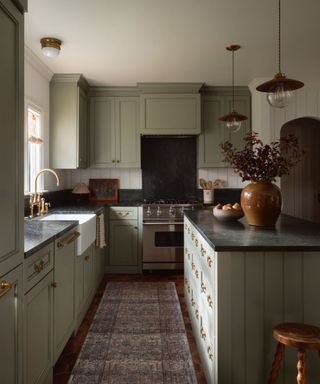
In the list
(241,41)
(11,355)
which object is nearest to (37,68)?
(241,41)

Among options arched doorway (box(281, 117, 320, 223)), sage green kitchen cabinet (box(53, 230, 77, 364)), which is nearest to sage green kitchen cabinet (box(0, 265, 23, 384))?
sage green kitchen cabinet (box(53, 230, 77, 364))

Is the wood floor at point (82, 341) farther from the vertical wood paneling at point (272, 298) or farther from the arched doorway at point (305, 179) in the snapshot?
the arched doorway at point (305, 179)

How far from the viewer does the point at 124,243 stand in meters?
4.44

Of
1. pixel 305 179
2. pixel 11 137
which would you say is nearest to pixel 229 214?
pixel 11 137

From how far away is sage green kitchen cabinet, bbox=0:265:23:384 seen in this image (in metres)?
1.35

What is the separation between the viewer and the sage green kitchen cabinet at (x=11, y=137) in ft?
4.49

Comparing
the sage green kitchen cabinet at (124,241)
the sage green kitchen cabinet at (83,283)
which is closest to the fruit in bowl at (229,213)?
the sage green kitchen cabinet at (83,283)

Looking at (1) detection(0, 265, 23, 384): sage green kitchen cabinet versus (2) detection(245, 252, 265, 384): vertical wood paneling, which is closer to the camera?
(1) detection(0, 265, 23, 384): sage green kitchen cabinet

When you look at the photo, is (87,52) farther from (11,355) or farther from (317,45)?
(11,355)

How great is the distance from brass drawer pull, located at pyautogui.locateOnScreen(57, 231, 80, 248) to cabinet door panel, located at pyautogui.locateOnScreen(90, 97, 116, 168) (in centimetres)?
213

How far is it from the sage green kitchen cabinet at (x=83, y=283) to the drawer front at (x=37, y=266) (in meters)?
0.73

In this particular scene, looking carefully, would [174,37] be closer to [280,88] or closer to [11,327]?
[280,88]

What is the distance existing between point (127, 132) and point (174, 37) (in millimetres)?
1814

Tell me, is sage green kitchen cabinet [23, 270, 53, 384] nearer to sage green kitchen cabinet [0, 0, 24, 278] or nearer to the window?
sage green kitchen cabinet [0, 0, 24, 278]
